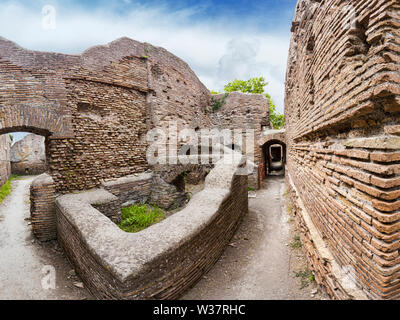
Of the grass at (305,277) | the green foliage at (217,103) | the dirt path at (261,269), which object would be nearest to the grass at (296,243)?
the dirt path at (261,269)

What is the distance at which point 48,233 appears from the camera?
4.91 metres

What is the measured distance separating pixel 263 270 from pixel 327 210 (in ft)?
5.74

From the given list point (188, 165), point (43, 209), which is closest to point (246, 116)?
point (188, 165)

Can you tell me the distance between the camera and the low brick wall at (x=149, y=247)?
225 cm

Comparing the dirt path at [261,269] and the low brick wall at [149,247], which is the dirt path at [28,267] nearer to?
the low brick wall at [149,247]

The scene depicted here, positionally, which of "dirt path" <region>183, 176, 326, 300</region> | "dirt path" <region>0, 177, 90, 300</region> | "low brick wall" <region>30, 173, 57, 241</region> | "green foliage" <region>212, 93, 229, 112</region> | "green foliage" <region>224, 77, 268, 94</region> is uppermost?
"green foliage" <region>224, 77, 268, 94</region>

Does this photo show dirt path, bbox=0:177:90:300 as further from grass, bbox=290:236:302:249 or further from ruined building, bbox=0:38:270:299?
grass, bbox=290:236:302:249

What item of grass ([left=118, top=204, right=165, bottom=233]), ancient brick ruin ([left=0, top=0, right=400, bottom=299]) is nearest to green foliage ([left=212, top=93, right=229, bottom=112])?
ancient brick ruin ([left=0, top=0, right=400, bottom=299])

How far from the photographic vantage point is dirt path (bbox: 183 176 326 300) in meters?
2.91

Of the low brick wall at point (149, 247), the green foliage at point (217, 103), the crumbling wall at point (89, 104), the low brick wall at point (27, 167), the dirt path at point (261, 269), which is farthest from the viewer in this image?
the low brick wall at point (27, 167)

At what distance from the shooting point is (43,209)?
4875 mm

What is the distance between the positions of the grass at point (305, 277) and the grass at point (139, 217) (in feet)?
12.5

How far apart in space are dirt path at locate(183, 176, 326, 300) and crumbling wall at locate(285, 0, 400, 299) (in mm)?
648

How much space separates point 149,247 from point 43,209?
13.4 feet
